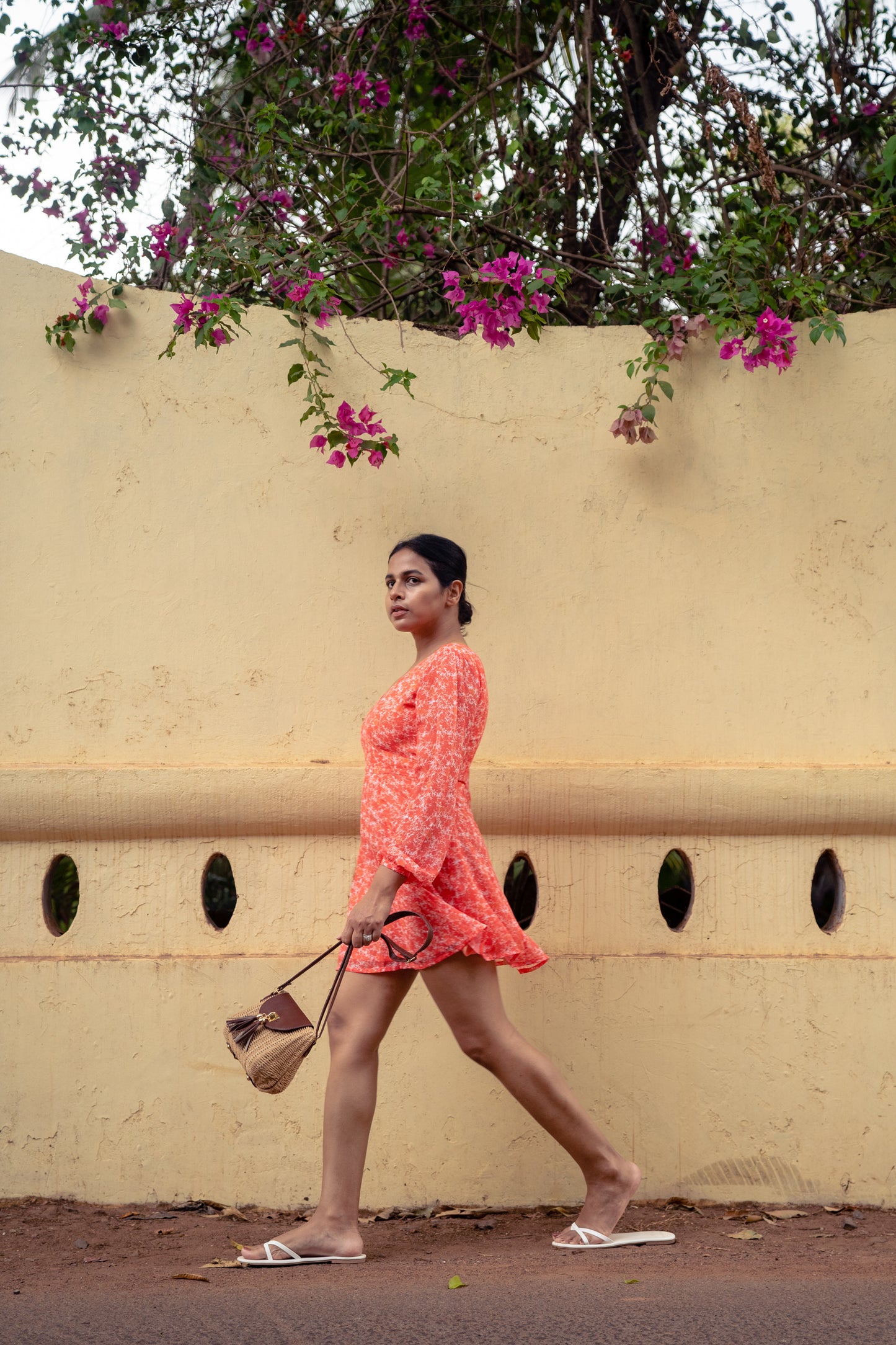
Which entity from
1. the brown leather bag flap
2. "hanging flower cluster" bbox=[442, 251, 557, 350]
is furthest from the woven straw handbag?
"hanging flower cluster" bbox=[442, 251, 557, 350]

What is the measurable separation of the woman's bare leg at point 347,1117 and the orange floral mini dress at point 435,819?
9 cm

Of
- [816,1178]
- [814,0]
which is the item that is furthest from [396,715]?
[814,0]

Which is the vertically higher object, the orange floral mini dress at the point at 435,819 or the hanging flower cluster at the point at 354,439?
the hanging flower cluster at the point at 354,439

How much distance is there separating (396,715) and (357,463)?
0.96 m

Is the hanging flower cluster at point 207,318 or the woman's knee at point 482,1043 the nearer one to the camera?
the woman's knee at point 482,1043

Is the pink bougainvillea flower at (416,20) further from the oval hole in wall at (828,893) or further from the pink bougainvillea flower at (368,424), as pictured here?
the oval hole in wall at (828,893)

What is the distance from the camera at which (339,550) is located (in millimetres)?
3699

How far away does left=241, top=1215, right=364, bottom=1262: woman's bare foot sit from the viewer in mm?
2916

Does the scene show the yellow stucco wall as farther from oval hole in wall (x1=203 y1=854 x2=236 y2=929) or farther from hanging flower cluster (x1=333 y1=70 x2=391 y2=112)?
oval hole in wall (x1=203 y1=854 x2=236 y2=929)

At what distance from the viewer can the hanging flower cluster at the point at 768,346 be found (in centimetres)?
360

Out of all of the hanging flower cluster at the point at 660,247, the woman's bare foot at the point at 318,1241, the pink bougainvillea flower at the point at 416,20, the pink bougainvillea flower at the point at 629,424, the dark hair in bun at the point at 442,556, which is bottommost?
the woman's bare foot at the point at 318,1241

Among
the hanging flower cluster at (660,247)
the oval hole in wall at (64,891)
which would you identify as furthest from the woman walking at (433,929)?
the hanging flower cluster at (660,247)

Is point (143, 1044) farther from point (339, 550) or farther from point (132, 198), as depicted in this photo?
point (132, 198)

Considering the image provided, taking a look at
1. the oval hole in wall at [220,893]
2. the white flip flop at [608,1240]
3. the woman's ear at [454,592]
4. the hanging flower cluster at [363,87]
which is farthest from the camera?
the oval hole in wall at [220,893]
